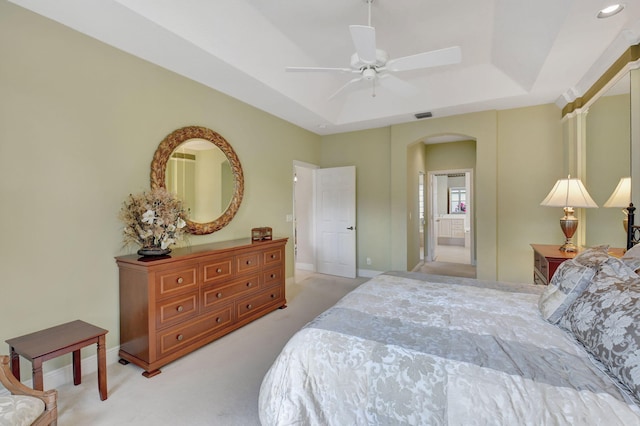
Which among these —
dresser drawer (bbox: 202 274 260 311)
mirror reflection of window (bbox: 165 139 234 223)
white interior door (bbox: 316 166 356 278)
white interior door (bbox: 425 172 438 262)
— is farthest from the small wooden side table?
white interior door (bbox: 425 172 438 262)

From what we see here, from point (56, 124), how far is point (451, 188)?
10.9 meters

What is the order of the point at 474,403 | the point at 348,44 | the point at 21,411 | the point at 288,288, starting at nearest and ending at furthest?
the point at 474,403, the point at 21,411, the point at 348,44, the point at 288,288

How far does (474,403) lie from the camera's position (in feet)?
3.54

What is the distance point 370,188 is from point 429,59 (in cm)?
322

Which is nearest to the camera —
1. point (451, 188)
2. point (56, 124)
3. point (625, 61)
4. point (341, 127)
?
point (56, 124)

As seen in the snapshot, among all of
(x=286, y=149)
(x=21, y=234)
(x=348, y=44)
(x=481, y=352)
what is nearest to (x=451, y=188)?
(x=286, y=149)

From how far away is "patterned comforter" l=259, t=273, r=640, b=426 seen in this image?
3.37ft

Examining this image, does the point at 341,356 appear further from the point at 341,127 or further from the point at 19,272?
the point at 341,127

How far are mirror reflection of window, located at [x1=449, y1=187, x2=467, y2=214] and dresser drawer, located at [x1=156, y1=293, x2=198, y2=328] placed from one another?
10.1 metres

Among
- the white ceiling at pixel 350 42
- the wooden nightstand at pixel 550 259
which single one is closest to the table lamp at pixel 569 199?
the wooden nightstand at pixel 550 259

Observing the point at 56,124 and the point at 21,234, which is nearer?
the point at 21,234

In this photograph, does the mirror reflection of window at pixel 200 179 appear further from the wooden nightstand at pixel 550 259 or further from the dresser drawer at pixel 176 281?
the wooden nightstand at pixel 550 259

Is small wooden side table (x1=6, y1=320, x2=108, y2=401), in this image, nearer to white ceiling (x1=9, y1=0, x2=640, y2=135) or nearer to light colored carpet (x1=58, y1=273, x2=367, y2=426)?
light colored carpet (x1=58, y1=273, x2=367, y2=426)

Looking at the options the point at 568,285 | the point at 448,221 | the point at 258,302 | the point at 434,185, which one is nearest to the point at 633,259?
the point at 568,285
